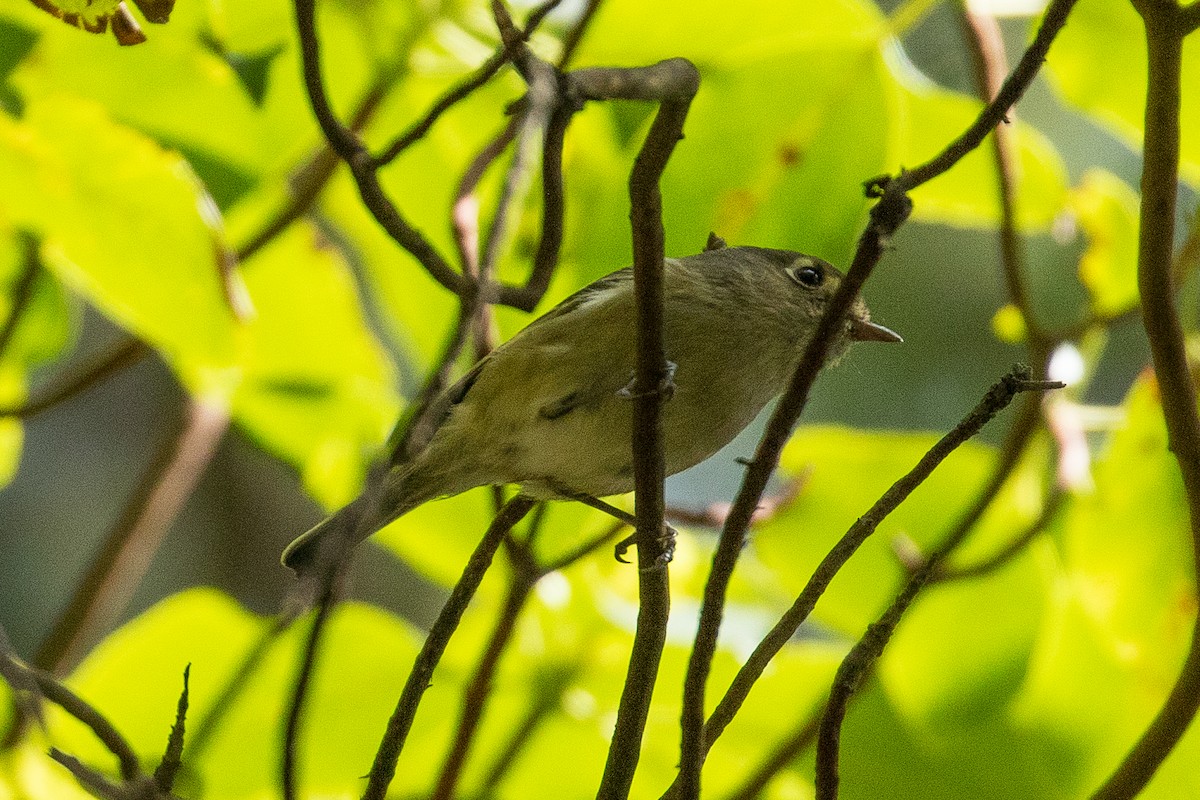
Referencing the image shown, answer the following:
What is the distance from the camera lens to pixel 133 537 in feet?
7.98

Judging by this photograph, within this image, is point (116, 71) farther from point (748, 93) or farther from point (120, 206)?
point (748, 93)

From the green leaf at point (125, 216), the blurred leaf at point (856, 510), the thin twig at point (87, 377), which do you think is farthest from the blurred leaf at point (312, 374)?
the blurred leaf at point (856, 510)

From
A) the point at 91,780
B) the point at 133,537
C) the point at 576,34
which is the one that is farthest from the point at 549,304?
the point at 91,780

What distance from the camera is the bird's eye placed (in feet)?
7.97

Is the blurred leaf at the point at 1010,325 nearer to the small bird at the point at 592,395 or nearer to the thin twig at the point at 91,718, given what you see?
the small bird at the point at 592,395

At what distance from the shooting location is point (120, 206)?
6.16 feet

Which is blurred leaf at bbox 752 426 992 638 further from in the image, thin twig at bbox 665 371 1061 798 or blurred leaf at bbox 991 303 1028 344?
thin twig at bbox 665 371 1061 798

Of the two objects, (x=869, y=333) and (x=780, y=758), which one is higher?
(x=869, y=333)

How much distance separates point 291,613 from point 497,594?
1526mm

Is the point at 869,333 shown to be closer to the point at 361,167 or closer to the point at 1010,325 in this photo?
the point at 1010,325

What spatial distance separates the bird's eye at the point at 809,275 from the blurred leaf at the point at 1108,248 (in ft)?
1.52

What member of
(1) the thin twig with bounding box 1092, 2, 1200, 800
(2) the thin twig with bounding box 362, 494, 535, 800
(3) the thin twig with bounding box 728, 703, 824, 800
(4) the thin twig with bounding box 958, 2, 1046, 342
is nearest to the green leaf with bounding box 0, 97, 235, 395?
(2) the thin twig with bounding box 362, 494, 535, 800

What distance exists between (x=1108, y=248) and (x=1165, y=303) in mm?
1083

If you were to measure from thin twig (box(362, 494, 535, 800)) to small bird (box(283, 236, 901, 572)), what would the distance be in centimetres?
55
